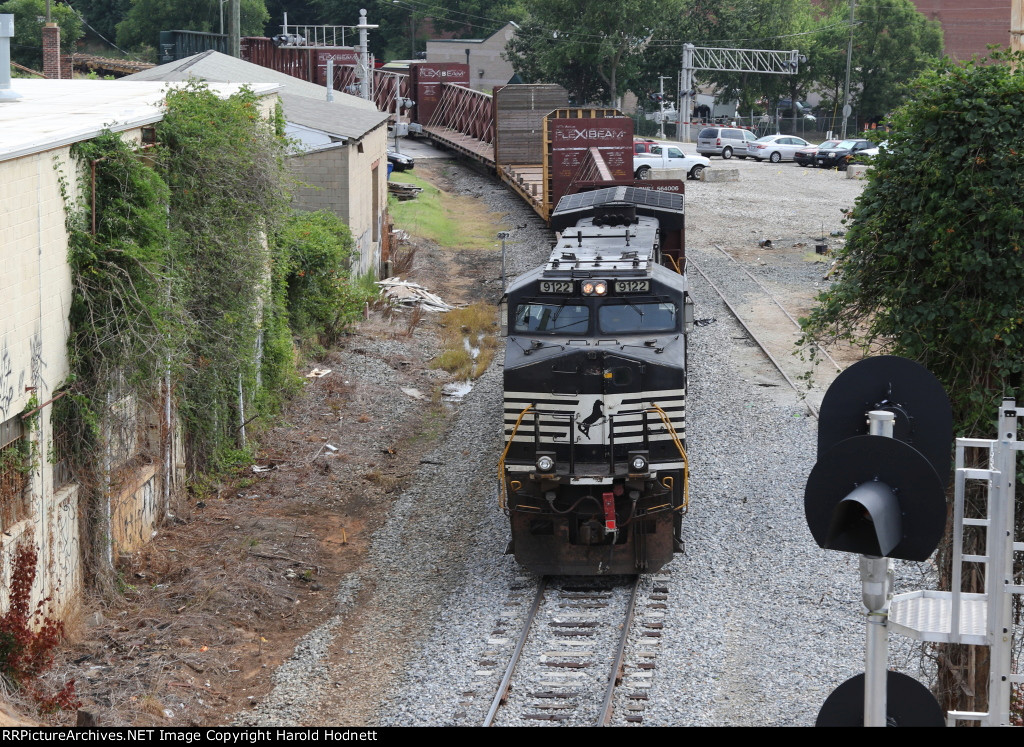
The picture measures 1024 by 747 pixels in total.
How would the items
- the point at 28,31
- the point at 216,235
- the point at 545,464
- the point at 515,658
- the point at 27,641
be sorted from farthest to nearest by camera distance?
1. the point at 28,31
2. the point at 216,235
3. the point at 545,464
4. the point at 515,658
5. the point at 27,641

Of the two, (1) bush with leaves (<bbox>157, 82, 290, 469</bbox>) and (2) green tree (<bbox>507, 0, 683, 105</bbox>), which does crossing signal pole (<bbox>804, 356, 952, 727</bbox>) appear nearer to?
(1) bush with leaves (<bbox>157, 82, 290, 469</bbox>)

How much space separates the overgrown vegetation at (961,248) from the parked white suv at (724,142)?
2060 inches

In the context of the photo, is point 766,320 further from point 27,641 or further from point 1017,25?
point 27,641

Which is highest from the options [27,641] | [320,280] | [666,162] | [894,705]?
[666,162]

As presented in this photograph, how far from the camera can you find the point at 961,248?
770 centimetres

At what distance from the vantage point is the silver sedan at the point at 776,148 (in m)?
57.5

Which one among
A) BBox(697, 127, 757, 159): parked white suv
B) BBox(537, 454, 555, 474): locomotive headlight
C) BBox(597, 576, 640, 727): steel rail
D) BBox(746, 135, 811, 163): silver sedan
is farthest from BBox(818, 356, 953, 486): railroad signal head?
BBox(697, 127, 757, 159): parked white suv

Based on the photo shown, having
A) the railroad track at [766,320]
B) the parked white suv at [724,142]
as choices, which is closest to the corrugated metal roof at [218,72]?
the railroad track at [766,320]

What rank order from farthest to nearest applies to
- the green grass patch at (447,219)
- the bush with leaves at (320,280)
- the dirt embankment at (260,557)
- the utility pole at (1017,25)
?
the green grass patch at (447,219)
the bush with leaves at (320,280)
the utility pole at (1017,25)
the dirt embankment at (260,557)

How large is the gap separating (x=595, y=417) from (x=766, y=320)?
14.5 m

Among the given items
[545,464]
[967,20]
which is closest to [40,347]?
[545,464]

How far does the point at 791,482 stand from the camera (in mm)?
15703

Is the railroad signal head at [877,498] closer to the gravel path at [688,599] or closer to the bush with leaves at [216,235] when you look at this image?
the gravel path at [688,599]

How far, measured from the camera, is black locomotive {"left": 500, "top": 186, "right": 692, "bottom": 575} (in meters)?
12.2
